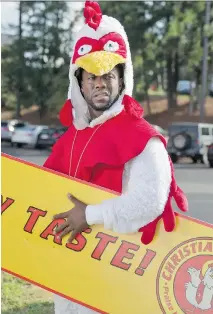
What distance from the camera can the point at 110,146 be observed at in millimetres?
2396

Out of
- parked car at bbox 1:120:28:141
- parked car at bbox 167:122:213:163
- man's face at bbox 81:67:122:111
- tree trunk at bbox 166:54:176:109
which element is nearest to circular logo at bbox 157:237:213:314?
man's face at bbox 81:67:122:111

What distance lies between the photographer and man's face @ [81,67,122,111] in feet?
8.04

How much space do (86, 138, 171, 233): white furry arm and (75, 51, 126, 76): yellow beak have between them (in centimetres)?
32

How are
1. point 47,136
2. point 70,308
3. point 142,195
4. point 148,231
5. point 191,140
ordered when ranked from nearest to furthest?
point 142,195 → point 148,231 → point 70,308 → point 191,140 → point 47,136

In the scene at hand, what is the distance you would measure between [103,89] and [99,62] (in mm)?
109

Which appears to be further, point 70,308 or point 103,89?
point 70,308

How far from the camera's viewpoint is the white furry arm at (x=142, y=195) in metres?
2.32

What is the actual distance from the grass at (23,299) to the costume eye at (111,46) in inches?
83.2

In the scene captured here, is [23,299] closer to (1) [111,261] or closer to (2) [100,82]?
(1) [111,261]

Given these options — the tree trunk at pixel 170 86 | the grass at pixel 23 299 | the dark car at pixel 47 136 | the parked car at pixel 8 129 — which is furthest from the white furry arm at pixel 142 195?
the tree trunk at pixel 170 86

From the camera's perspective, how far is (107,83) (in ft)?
8.08

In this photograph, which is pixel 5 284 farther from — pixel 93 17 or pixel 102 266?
pixel 93 17

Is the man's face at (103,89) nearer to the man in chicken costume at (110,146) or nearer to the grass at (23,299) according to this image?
the man in chicken costume at (110,146)

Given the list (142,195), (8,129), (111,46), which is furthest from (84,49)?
(8,129)
